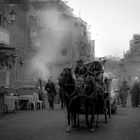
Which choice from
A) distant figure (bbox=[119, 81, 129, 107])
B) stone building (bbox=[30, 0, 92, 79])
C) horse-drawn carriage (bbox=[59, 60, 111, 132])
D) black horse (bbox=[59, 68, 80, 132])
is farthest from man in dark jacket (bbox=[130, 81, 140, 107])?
stone building (bbox=[30, 0, 92, 79])

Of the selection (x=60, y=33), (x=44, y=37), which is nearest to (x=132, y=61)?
(x=60, y=33)

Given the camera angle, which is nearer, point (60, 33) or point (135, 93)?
point (135, 93)

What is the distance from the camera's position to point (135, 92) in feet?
102

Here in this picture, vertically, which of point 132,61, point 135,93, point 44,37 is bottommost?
point 135,93

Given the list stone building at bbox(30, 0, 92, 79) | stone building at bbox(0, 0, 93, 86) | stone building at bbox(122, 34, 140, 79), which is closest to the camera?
stone building at bbox(0, 0, 93, 86)

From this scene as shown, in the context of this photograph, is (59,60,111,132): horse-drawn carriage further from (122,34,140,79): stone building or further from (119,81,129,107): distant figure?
(122,34,140,79): stone building

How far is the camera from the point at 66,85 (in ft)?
46.3

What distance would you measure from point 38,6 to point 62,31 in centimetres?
1094

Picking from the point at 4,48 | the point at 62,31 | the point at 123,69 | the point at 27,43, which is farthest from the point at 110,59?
the point at 4,48

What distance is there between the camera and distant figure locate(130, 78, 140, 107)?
101 feet

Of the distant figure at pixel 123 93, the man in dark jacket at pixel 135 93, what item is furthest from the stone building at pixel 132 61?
the man in dark jacket at pixel 135 93

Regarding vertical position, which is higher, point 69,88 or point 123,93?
point 69,88

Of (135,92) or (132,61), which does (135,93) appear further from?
(132,61)

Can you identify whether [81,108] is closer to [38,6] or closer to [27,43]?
[27,43]
